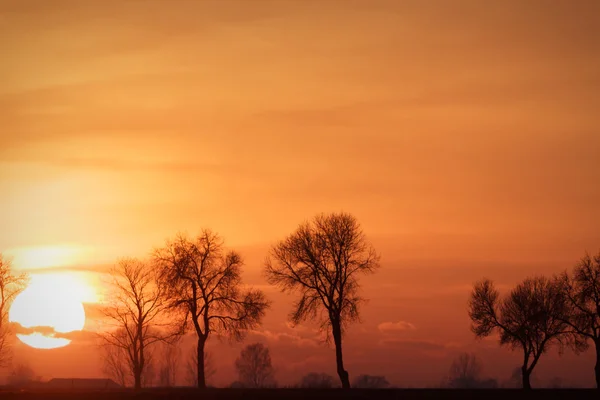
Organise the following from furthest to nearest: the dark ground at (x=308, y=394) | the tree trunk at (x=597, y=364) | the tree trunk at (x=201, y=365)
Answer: the tree trunk at (x=597, y=364), the tree trunk at (x=201, y=365), the dark ground at (x=308, y=394)

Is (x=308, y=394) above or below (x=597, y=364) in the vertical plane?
below

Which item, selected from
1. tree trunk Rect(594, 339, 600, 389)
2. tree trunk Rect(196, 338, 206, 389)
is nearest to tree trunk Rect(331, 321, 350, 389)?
tree trunk Rect(196, 338, 206, 389)

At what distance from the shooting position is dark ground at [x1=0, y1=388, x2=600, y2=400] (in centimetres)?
5888

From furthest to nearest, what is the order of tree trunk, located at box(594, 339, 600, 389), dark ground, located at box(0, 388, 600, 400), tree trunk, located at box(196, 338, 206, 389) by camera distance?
tree trunk, located at box(594, 339, 600, 389) → tree trunk, located at box(196, 338, 206, 389) → dark ground, located at box(0, 388, 600, 400)

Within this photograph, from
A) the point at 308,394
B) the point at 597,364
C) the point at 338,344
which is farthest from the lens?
the point at 597,364

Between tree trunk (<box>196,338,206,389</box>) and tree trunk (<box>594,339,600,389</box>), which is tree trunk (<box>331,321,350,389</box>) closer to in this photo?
tree trunk (<box>196,338,206,389</box>)

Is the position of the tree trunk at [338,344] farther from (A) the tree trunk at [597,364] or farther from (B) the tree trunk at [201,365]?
(A) the tree trunk at [597,364]

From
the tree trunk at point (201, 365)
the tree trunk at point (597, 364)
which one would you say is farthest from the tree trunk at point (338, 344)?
the tree trunk at point (597, 364)

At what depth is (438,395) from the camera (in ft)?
193

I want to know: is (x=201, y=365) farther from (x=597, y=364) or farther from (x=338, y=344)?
(x=597, y=364)

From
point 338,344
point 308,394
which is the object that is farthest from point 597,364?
point 308,394

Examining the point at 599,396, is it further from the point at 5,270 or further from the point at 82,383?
the point at 82,383

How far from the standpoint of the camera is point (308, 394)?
60062mm

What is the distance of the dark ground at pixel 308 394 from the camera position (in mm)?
58875
